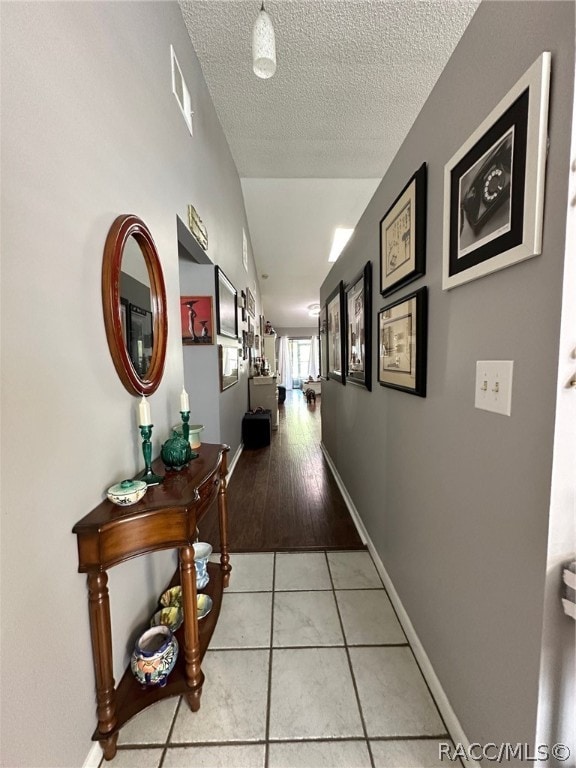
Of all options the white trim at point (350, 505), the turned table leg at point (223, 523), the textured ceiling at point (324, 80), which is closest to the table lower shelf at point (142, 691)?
the turned table leg at point (223, 523)

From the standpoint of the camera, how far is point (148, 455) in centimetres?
110

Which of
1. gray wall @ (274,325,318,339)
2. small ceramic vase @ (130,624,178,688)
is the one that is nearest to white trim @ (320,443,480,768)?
small ceramic vase @ (130,624,178,688)

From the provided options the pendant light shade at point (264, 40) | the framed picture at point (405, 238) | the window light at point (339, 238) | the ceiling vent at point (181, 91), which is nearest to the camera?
the framed picture at point (405, 238)

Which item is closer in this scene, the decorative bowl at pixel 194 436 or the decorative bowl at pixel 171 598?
the decorative bowl at pixel 171 598

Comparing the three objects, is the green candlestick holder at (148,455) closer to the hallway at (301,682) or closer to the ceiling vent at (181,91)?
the hallway at (301,682)

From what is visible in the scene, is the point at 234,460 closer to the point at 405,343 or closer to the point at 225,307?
the point at 225,307

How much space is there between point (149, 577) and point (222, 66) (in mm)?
3230

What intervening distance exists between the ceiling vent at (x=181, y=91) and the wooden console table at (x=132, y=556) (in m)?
1.99

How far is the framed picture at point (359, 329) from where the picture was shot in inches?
73.6

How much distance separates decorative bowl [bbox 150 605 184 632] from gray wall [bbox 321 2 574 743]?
1013 mm

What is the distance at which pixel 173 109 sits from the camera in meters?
1.56

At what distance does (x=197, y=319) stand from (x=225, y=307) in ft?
1.74

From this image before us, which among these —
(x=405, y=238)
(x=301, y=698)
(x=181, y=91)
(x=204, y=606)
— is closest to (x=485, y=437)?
(x=405, y=238)

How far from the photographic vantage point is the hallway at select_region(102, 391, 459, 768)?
37.8 inches
